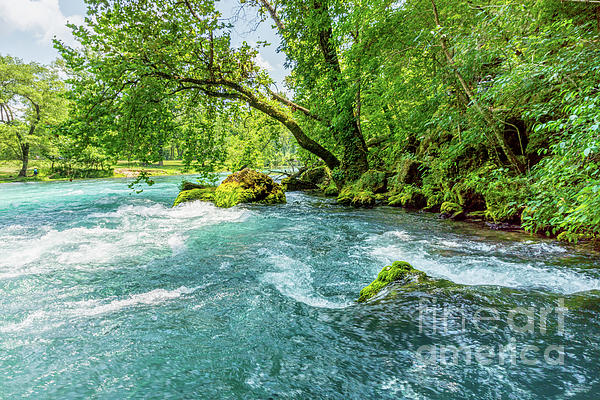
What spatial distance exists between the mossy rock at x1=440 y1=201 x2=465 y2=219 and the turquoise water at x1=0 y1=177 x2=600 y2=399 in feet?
7.51

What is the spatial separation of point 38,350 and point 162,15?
10097 millimetres

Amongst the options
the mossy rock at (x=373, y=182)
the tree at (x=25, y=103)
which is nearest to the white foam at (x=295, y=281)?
the mossy rock at (x=373, y=182)

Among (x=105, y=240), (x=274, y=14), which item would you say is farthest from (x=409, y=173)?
Result: (x=105, y=240)

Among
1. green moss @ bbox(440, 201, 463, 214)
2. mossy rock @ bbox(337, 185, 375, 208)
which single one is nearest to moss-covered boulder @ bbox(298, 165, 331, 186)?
mossy rock @ bbox(337, 185, 375, 208)

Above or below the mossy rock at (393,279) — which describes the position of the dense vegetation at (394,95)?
above

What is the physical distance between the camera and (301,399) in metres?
2.28

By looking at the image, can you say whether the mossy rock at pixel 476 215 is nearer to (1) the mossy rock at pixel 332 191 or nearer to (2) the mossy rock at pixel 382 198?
(2) the mossy rock at pixel 382 198

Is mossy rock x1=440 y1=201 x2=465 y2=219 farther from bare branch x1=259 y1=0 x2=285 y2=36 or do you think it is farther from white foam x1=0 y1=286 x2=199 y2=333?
bare branch x1=259 y1=0 x2=285 y2=36

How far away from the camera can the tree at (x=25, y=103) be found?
3322 cm

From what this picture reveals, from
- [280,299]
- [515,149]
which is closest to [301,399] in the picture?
[280,299]

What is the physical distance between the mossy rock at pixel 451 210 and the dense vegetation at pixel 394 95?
0.12 meters

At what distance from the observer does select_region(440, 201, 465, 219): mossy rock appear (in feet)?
30.0

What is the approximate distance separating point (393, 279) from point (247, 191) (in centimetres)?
1034

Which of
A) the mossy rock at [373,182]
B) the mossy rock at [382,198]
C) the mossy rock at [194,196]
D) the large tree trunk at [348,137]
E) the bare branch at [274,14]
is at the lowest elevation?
the mossy rock at [194,196]
